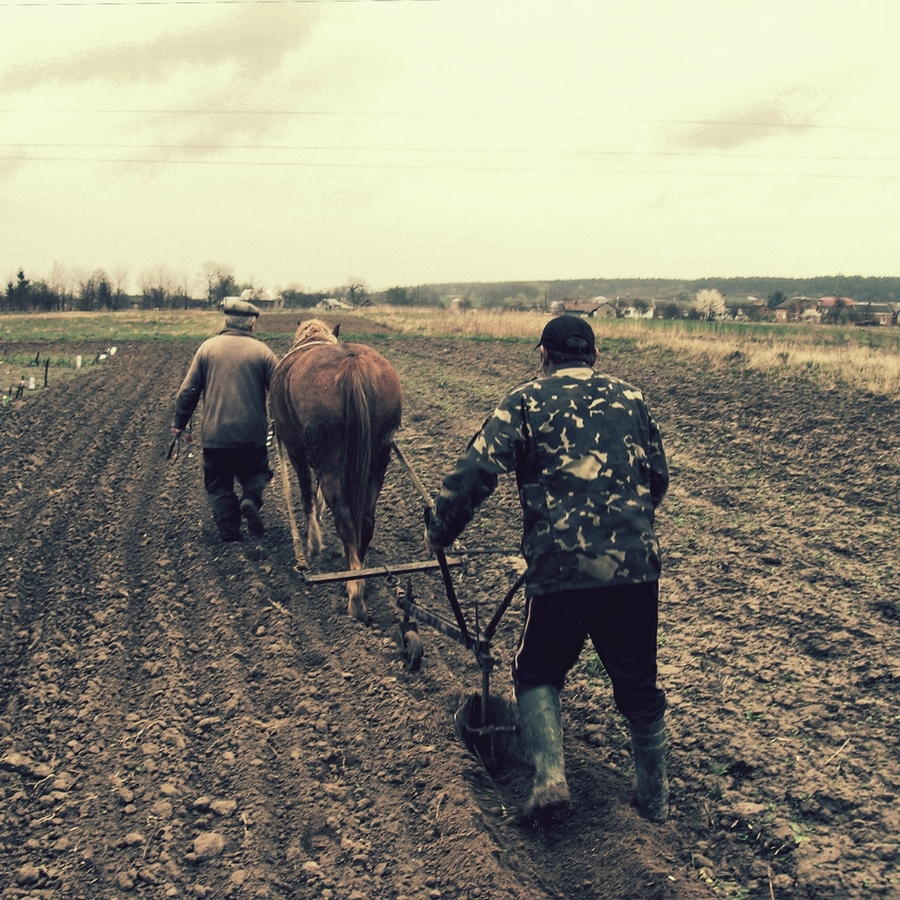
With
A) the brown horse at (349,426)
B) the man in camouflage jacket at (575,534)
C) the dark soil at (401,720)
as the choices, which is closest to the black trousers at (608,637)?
the man in camouflage jacket at (575,534)

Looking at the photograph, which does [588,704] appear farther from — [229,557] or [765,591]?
[229,557]

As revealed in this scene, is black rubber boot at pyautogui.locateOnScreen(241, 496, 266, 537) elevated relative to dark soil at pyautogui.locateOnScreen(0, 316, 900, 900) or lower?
elevated

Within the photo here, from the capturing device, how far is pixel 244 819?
3.47 meters

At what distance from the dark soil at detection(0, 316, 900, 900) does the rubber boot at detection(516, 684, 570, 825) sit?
146 millimetres

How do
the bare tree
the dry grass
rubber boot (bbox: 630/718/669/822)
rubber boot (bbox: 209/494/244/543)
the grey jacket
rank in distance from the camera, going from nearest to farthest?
rubber boot (bbox: 630/718/669/822) < the grey jacket < rubber boot (bbox: 209/494/244/543) < the dry grass < the bare tree

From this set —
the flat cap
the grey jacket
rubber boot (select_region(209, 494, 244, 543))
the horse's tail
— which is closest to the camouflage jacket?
the horse's tail

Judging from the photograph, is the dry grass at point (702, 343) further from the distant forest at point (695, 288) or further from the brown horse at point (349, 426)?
the distant forest at point (695, 288)

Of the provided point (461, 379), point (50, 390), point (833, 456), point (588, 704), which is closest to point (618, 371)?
point (461, 379)

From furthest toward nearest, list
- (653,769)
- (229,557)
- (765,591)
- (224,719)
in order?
(229,557) → (765,591) → (224,719) → (653,769)

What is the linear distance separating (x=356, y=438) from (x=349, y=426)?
0.31 ft

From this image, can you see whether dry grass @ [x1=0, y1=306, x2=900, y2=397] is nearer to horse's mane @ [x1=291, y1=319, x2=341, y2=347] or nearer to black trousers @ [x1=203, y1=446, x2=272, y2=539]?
horse's mane @ [x1=291, y1=319, x2=341, y2=347]

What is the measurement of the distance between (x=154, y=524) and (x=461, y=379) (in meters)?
10.6

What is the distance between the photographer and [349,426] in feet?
18.4

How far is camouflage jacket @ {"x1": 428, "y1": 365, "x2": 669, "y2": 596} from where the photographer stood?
10.3 feet
